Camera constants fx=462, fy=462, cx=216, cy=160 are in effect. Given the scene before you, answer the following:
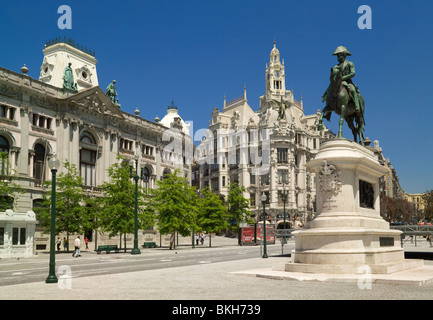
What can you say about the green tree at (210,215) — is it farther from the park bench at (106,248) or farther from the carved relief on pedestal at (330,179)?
the carved relief on pedestal at (330,179)

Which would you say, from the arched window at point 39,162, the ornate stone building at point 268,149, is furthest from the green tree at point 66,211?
the ornate stone building at point 268,149

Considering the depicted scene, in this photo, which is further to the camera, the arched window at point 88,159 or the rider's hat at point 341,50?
the arched window at point 88,159

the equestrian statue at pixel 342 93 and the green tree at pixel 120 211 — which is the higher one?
the equestrian statue at pixel 342 93

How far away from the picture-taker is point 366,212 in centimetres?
1858

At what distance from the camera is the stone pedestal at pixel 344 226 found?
16688 millimetres

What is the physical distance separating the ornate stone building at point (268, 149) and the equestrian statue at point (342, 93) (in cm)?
6382

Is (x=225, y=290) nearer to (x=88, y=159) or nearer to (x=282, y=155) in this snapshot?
(x=88, y=159)

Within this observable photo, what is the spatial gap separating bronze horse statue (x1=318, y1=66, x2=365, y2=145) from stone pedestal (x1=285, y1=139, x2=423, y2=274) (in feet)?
5.38

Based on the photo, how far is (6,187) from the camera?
Result: 37562mm

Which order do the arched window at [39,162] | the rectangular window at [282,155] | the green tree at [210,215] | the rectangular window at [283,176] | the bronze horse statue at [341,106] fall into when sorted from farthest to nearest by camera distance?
the rectangular window at [282,155], the rectangular window at [283,176], the green tree at [210,215], the arched window at [39,162], the bronze horse statue at [341,106]

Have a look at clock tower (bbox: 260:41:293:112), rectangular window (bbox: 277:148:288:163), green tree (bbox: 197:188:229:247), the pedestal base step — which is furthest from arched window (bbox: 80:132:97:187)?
clock tower (bbox: 260:41:293:112)
